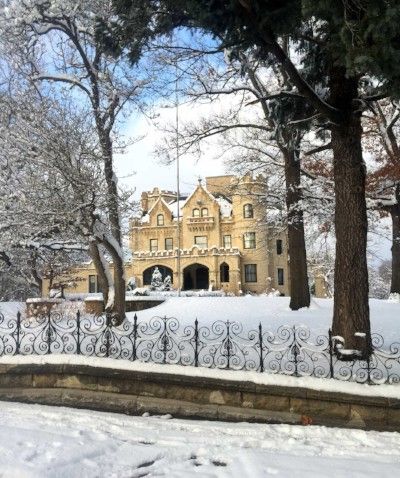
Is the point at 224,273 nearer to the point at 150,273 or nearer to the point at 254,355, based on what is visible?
the point at 150,273

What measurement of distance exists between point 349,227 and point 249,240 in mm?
44352

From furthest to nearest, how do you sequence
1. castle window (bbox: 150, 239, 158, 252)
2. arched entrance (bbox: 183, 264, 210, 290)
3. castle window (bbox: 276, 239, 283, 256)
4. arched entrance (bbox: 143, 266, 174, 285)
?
castle window (bbox: 150, 239, 158, 252)
arched entrance (bbox: 183, 264, 210, 290)
arched entrance (bbox: 143, 266, 174, 285)
castle window (bbox: 276, 239, 283, 256)

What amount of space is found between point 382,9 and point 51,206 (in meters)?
7.50

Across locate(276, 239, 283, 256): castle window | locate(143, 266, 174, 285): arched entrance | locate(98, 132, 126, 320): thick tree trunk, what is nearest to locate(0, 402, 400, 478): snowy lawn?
locate(98, 132, 126, 320): thick tree trunk

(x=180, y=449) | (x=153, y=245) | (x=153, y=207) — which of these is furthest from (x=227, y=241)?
(x=180, y=449)

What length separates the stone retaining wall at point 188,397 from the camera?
636 centimetres

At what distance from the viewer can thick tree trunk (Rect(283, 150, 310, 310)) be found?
50.2ft

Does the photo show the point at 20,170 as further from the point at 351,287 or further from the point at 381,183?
the point at 381,183

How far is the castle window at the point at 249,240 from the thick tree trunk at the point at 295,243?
3505 cm

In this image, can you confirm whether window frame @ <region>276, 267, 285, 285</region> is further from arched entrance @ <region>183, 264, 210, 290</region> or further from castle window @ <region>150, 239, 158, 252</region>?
castle window @ <region>150, 239, 158, 252</region>

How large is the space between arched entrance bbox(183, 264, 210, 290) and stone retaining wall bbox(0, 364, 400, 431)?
4556 centimetres

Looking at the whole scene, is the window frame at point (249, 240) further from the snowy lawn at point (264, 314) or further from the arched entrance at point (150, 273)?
the snowy lawn at point (264, 314)

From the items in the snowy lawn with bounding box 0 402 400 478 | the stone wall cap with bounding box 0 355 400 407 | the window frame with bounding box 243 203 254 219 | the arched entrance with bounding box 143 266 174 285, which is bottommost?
the snowy lawn with bounding box 0 402 400 478

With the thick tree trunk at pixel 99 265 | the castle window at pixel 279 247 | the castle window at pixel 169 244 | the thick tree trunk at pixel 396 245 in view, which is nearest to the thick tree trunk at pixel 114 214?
the thick tree trunk at pixel 99 265
